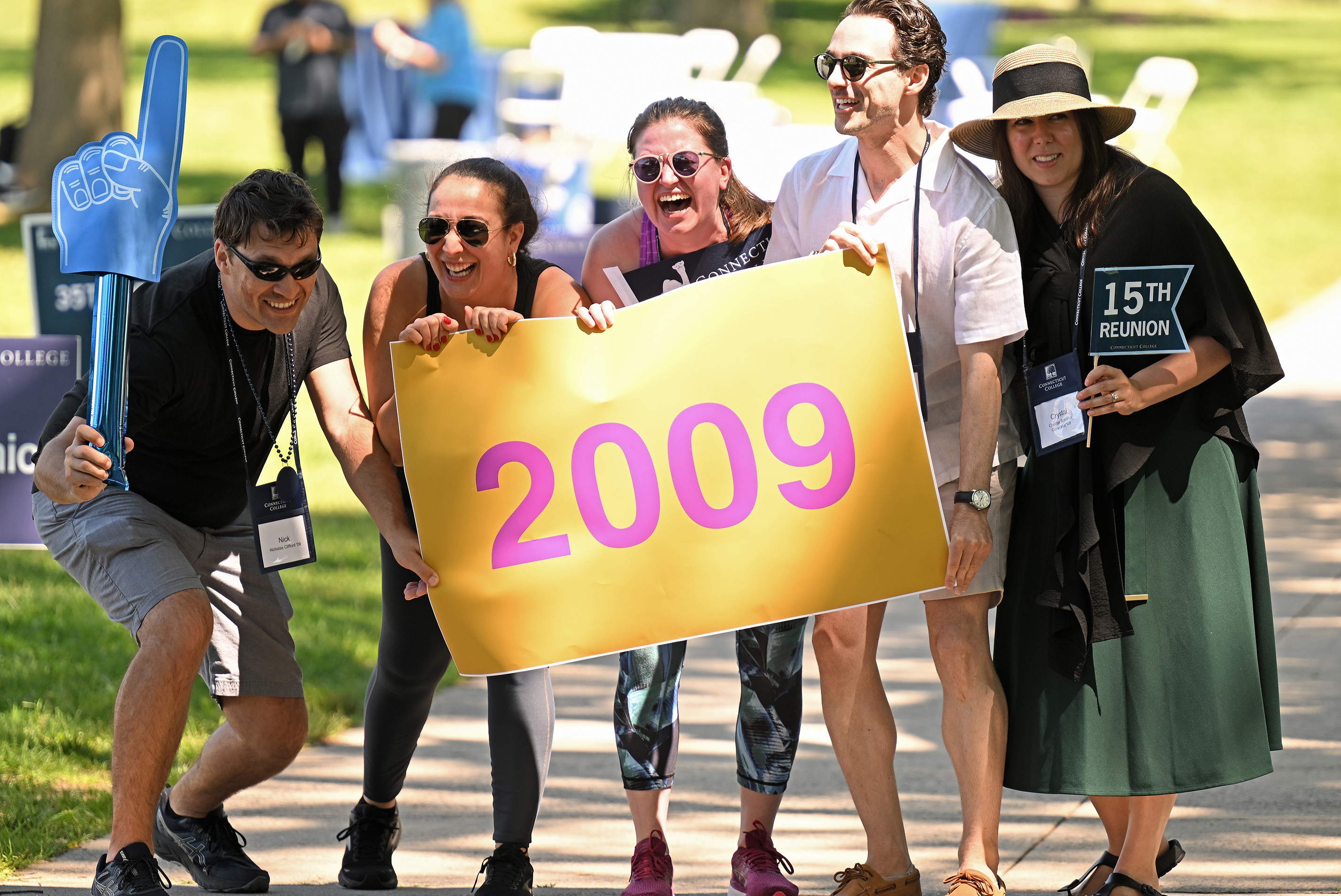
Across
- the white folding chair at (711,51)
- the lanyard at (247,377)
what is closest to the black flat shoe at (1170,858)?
the lanyard at (247,377)

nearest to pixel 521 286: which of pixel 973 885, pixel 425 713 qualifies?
pixel 425 713

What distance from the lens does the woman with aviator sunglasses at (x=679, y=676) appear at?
13.5ft

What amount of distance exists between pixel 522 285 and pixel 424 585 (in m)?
0.78

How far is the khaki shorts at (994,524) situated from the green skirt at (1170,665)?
85mm

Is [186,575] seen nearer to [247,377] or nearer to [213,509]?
[213,509]

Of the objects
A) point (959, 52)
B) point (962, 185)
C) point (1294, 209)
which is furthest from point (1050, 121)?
point (1294, 209)

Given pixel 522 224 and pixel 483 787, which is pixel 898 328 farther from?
pixel 483 787

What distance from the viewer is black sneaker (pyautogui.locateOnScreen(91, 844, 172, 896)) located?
3824 mm

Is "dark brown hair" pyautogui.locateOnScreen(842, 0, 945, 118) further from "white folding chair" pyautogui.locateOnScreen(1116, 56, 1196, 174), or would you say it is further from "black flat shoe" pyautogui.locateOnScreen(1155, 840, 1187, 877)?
"white folding chair" pyautogui.locateOnScreen(1116, 56, 1196, 174)

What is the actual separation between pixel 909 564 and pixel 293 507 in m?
1.53

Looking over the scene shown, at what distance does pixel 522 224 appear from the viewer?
4.05m

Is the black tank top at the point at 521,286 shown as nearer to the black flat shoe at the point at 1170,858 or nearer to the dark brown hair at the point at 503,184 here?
the dark brown hair at the point at 503,184

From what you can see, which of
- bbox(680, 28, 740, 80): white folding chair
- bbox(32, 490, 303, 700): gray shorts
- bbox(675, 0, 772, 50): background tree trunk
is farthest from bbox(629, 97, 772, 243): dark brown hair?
bbox(675, 0, 772, 50): background tree trunk

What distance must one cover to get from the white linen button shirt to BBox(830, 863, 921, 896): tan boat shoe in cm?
98
